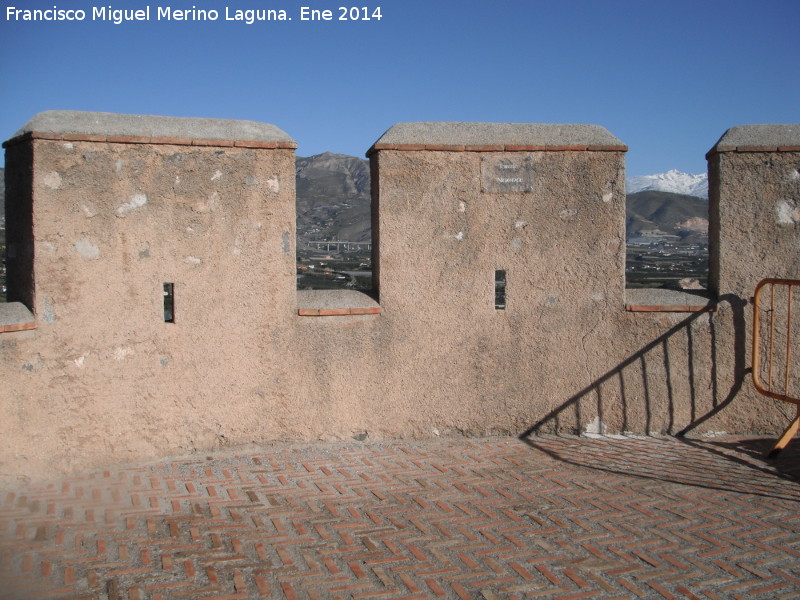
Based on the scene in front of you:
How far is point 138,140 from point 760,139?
4.98 m

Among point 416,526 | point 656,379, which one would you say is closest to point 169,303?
point 416,526

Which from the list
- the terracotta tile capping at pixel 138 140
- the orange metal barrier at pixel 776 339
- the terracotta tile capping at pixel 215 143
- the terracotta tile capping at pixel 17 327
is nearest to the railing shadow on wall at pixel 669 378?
the orange metal barrier at pixel 776 339

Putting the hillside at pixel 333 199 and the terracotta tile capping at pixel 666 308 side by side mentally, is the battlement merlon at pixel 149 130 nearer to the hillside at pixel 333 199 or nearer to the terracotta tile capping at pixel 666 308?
the hillside at pixel 333 199

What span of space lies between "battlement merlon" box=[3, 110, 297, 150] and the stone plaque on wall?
5.14 feet

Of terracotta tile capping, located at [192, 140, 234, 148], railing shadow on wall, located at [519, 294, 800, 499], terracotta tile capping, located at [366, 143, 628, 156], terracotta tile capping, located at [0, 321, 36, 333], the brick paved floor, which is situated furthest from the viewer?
railing shadow on wall, located at [519, 294, 800, 499]

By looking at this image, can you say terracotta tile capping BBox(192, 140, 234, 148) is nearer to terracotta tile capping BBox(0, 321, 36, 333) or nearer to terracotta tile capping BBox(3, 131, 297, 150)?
terracotta tile capping BBox(3, 131, 297, 150)

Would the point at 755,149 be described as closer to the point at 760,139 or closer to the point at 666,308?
the point at 760,139

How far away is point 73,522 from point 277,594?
1584mm

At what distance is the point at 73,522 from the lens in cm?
451

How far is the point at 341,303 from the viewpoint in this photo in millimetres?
6074

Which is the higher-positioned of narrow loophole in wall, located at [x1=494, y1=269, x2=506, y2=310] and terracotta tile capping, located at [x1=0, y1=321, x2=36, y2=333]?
narrow loophole in wall, located at [x1=494, y1=269, x2=506, y2=310]

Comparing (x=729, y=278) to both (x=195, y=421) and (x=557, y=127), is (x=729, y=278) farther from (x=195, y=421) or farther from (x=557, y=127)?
(x=195, y=421)

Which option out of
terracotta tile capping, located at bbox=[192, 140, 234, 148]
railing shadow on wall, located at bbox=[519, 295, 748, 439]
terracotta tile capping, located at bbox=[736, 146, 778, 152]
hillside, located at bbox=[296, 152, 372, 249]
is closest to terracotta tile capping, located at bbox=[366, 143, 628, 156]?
terracotta tile capping, located at bbox=[736, 146, 778, 152]

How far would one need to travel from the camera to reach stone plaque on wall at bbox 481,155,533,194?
245 inches
